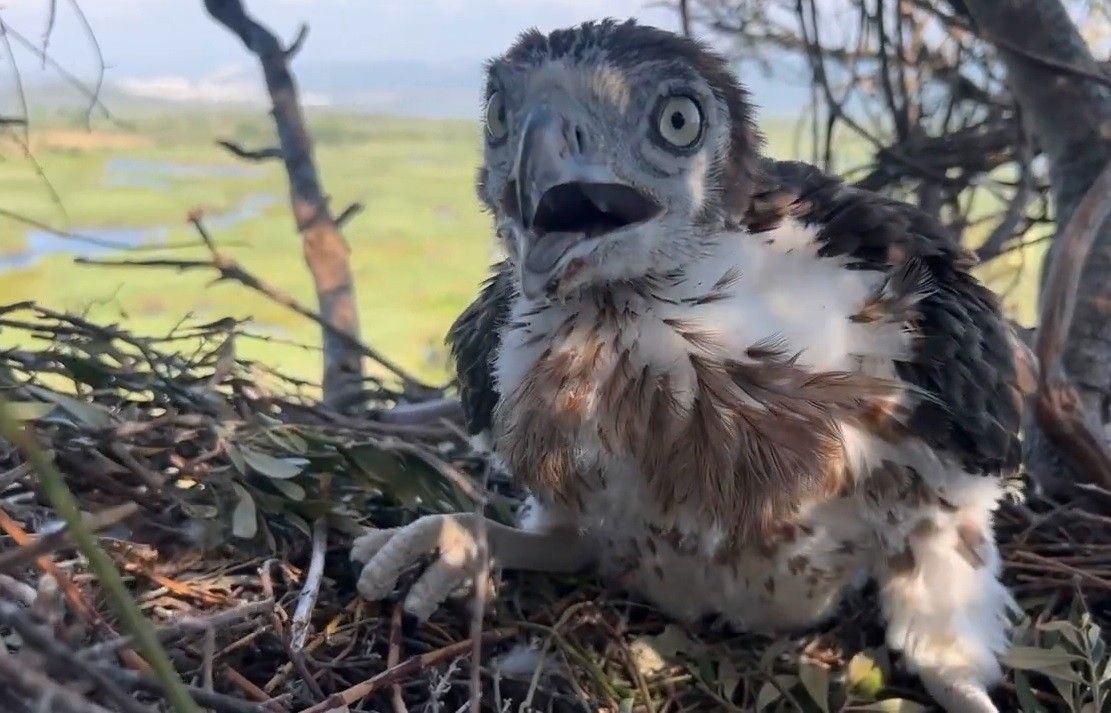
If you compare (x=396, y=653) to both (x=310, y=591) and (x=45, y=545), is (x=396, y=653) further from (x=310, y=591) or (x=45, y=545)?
(x=45, y=545)

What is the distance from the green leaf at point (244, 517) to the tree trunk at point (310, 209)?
52cm

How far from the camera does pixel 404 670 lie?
0.89 meters

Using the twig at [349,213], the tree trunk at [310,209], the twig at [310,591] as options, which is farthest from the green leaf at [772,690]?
the twig at [349,213]

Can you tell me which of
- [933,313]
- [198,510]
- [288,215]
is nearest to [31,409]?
[198,510]

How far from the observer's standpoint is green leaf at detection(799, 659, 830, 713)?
1030mm

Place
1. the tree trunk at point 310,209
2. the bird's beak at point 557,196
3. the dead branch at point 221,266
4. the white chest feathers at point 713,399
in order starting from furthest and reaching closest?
the tree trunk at point 310,209 < the dead branch at point 221,266 < the white chest feathers at point 713,399 < the bird's beak at point 557,196

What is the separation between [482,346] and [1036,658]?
685mm

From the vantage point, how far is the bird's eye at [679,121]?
833mm

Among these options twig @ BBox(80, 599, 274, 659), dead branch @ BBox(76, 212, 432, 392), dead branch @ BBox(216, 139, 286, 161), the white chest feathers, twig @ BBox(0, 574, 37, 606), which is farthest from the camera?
dead branch @ BBox(216, 139, 286, 161)

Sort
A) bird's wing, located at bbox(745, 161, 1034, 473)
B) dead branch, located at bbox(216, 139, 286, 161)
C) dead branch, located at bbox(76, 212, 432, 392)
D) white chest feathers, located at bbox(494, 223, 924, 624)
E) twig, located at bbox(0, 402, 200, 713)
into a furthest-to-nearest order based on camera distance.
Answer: dead branch, located at bbox(216, 139, 286, 161) → dead branch, located at bbox(76, 212, 432, 392) → bird's wing, located at bbox(745, 161, 1034, 473) → white chest feathers, located at bbox(494, 223, 924, 624) → twig, located at bbox(0, 402, 200, 713)

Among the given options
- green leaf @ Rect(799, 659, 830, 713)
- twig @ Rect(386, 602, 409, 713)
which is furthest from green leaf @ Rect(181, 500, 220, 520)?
green leaf @ Rect(799, 659, 830, 713)

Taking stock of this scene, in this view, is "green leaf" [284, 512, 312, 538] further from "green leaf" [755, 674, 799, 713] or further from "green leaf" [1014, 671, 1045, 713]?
"green leaf" [1014, 671, 1045, 713]

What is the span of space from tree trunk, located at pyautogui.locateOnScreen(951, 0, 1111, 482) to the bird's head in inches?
25.5

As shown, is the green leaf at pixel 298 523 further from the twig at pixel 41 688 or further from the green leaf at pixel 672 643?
the twig at pixel 41 688
